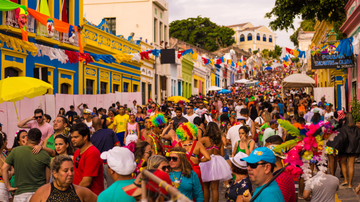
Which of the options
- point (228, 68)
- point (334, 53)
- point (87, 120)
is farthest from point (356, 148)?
point (228, 68)

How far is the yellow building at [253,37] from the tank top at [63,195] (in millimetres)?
139039

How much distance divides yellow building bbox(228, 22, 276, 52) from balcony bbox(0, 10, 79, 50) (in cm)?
12555

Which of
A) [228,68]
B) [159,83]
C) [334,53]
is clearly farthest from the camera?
[228,68]

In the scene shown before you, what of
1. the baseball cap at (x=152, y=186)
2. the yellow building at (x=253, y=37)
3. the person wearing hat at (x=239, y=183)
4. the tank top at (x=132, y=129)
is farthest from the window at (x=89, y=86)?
the yellow building at (x=253, y=37)

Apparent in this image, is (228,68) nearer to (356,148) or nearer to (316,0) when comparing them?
(316,0)

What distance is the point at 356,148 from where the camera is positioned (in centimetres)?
866

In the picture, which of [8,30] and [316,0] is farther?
[316,0]

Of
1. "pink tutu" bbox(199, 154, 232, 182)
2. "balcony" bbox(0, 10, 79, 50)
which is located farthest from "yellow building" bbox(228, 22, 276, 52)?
"pink tutu" bbox(199, 154, 232, 182)

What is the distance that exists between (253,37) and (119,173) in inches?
5591

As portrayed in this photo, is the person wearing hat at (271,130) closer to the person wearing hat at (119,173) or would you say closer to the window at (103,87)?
the person wearing hat at (119,173)

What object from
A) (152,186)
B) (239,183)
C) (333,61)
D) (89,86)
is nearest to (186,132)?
(239,183)

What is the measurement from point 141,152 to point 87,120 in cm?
760

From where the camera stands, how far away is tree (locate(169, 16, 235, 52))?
7091cm

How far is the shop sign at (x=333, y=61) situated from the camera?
670 inches
